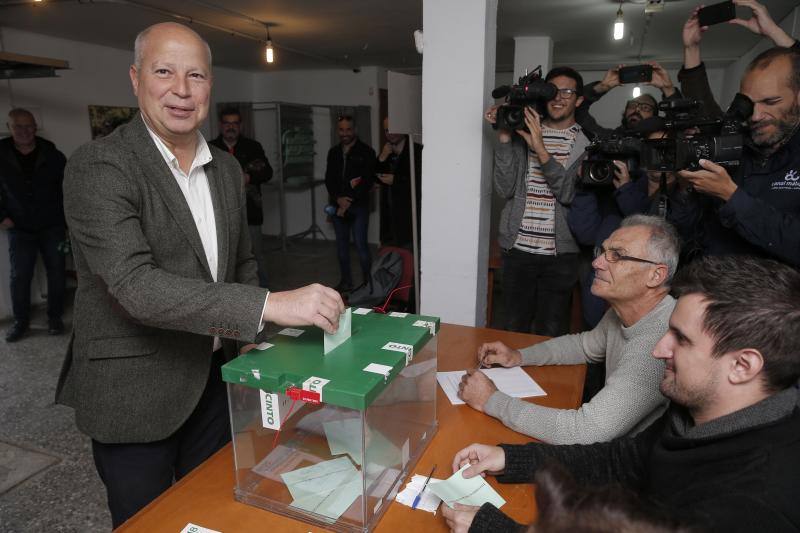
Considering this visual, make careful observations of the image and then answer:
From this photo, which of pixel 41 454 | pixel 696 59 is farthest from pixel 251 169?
pixel 696 59

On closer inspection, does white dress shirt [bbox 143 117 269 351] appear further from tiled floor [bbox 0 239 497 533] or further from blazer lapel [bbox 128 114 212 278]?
tiled floor [bbox 0 239 497 533]

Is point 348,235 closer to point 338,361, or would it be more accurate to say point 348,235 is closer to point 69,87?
point 69,87

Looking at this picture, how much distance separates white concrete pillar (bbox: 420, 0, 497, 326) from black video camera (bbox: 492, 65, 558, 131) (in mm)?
129

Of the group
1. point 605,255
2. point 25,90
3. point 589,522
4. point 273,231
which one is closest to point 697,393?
point 589,522

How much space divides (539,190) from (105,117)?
5521mm

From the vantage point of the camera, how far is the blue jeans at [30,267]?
178 inches

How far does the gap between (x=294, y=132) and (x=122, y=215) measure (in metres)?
7.30

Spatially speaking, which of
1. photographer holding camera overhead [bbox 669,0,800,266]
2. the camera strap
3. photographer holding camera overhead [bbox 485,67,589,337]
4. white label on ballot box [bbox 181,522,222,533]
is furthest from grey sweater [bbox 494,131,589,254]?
white label on ballot box [bbox 181,522,222,533]

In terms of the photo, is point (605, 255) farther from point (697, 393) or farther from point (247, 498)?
point (247, 498)

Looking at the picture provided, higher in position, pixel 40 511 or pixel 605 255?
pixel 605 255

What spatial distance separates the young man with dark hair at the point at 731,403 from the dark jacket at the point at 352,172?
4.84m

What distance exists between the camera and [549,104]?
284 cm

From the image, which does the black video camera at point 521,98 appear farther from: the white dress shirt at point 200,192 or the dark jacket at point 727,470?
the dark jacket at point 727,470

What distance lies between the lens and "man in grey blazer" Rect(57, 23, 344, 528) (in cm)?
113
